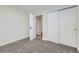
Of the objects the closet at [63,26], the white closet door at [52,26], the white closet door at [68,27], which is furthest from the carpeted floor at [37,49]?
the white closet door at [52,26]

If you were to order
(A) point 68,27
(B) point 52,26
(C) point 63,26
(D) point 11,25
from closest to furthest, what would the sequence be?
1. (A) point 68,27
2. (C) point 63,26
3. (D) point 11,25
4. (B) point 52,26

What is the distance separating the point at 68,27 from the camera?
4000mm

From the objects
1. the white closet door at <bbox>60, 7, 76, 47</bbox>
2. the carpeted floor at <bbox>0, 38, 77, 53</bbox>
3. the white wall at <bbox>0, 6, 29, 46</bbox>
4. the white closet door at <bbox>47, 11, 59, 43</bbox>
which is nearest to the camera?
the carpeted floor at <bbox>0, 38, 77, 53</bbox>

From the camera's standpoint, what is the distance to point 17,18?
5371mm

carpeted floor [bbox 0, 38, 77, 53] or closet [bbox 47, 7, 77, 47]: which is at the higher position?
closet [bbox 47, 7, 77, 47]

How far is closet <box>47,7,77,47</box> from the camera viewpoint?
376 centimetres

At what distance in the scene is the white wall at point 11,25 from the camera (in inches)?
162

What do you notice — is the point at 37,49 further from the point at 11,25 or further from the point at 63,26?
the point at 11,25

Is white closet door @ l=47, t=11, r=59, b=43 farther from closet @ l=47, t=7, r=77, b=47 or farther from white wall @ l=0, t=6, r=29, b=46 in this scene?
white wall @ l=0, t=6, r=29, b=46

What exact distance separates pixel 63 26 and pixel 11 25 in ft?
8.87

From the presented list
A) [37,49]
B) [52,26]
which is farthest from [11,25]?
[52,26]

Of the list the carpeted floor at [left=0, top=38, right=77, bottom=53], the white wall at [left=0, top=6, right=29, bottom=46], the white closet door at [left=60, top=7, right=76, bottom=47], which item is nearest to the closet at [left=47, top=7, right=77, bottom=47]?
the white closet door at [left=60, top=7, right=76, bottom=47]

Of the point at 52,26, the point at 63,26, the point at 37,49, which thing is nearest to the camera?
the point at 37,49

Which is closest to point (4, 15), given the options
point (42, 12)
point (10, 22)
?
point (10, 22)
